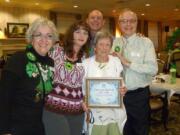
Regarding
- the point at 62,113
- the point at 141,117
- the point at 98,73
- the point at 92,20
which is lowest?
the point at 141,117

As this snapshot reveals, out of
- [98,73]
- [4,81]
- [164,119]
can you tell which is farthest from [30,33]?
[164,119]

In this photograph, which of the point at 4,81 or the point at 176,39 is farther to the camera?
the point at 176,39

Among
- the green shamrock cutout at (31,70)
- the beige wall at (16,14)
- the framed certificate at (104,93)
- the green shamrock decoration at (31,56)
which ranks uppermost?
the beige wall at (16,14)

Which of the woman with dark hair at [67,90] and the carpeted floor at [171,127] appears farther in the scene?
the carpeted floor at [171,127]

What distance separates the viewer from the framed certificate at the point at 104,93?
242 cm

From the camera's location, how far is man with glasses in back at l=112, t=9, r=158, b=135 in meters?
2.83

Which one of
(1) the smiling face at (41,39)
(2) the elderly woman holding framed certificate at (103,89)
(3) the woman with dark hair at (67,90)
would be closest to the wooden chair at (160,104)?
(2) the elderly woman holding framed certificate at (103,89)

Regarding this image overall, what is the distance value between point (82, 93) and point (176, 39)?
612 centimetres

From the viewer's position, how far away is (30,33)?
2.00 m

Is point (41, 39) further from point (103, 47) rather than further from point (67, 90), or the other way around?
point (103, 47)

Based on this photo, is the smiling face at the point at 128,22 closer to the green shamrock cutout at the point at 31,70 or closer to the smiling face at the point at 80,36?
the smiling face at the point at 80,36

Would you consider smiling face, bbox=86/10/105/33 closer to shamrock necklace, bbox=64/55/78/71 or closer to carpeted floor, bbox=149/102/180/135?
shamrock necklace, bbox=64/55/78/71

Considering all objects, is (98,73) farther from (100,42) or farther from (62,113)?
(62,113)

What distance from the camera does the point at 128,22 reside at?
9.39 ft
